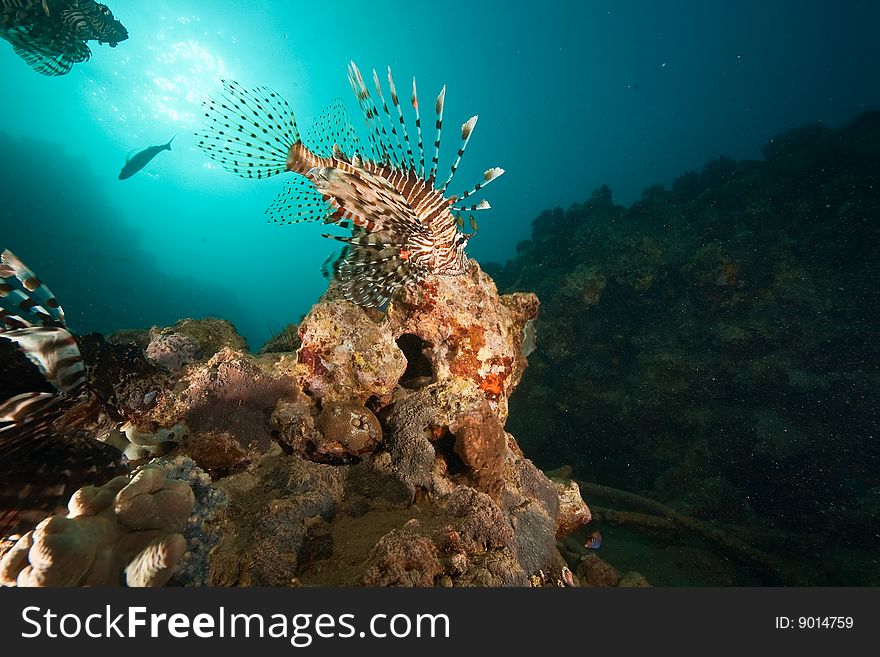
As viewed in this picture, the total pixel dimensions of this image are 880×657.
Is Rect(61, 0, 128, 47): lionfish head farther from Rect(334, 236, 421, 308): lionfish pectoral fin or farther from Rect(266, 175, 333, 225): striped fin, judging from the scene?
Rect(334, 236, 421, 308): lionfish pectoral fin

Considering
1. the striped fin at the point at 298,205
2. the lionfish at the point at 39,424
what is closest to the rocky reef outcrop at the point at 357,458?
the lionfish at the point at 39,424

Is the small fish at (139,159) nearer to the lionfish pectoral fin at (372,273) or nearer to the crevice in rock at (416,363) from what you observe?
the lionfish pectoral fin at (372,273)

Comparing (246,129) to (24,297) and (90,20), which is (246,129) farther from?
(90,20)

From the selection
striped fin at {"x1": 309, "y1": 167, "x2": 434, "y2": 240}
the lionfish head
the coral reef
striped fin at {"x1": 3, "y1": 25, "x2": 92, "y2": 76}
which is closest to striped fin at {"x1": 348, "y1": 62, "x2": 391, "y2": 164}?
striped fin at {"x1": 309, "y1": 167, "x2": 434, "y2": 240}

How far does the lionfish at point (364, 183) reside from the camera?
316cm

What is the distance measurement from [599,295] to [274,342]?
27.7 feet

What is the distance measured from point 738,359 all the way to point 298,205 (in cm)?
971

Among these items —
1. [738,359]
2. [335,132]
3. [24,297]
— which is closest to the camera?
[24,297]

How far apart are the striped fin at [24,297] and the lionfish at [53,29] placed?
6008mm

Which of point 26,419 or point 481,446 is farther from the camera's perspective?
point 481,446

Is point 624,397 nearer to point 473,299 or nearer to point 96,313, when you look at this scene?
point 473,299

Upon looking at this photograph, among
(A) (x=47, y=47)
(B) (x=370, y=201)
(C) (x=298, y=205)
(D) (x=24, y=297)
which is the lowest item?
(D) (x=24, y=297)

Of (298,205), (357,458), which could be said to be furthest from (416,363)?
(298,205)

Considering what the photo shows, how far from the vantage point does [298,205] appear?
385cm
